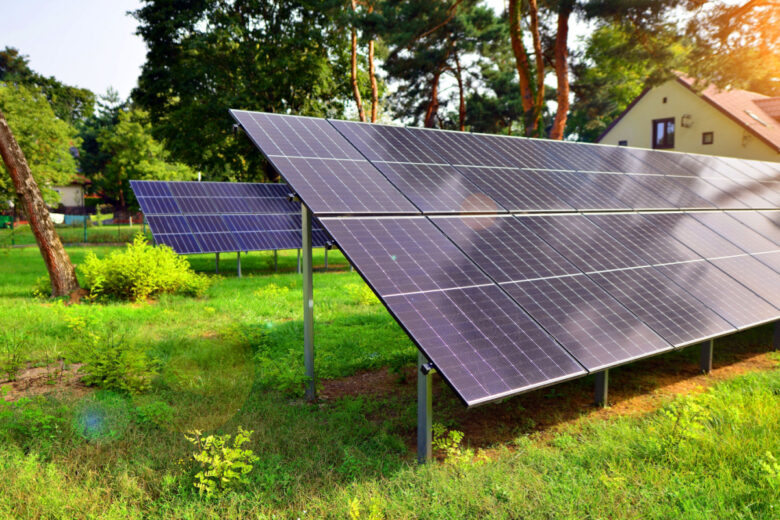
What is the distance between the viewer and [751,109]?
33688 mm

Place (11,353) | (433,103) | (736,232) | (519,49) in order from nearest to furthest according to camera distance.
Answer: (11,353)
(736,232)
(519,49)
(433,103)

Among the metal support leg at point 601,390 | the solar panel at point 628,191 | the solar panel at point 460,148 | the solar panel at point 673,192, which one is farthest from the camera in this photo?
the solar panel at point 673,192

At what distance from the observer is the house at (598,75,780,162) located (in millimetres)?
30766

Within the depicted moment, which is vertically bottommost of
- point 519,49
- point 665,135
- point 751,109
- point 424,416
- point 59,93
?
point 424,416

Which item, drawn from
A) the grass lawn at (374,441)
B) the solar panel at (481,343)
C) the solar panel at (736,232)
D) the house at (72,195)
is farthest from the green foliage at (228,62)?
the house at (72,195)

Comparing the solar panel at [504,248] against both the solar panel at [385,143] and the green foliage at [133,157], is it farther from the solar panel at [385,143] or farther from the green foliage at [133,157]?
the green foliage at [133,157]

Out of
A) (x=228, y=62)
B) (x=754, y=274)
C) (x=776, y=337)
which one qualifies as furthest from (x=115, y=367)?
(x=228, y=62)

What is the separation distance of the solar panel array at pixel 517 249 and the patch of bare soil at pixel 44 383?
465cm

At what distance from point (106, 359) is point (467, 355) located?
5658 mm

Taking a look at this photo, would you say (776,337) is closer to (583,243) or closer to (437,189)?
(583,243)

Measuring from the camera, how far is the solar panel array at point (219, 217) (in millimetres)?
18219

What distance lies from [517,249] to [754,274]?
15.7ft

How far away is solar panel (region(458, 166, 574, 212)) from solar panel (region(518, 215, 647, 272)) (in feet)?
1.02

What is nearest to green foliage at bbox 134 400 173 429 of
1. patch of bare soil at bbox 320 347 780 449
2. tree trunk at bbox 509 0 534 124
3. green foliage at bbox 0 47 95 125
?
patch of bare soil at bbox 320 347 780 449
